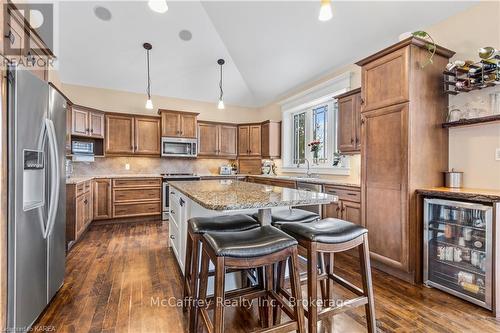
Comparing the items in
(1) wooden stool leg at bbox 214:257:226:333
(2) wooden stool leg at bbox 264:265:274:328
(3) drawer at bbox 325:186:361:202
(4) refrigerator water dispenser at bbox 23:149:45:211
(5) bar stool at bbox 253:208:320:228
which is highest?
(4) refrigerator water dispenser at bbox 23:149:45:211

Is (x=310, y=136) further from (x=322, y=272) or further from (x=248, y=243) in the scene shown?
(x=248, y=243)

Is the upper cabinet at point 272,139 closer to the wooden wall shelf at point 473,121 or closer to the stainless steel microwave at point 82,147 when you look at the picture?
the wooden wall shelf at point 473,121

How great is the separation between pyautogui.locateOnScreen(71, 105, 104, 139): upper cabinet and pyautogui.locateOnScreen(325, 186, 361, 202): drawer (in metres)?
4.31

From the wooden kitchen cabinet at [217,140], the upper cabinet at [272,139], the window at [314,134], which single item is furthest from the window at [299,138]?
the wooden kitchen cabinet at [217,140]

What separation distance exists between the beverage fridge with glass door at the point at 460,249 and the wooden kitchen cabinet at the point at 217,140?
14.6 feet

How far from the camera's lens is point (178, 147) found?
5.46 meters

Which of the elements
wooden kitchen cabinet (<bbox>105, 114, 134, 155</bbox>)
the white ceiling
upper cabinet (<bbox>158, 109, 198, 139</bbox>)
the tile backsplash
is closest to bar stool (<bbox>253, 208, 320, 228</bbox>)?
the white ceiling

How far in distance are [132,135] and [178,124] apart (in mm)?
963

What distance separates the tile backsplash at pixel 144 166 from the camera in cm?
501

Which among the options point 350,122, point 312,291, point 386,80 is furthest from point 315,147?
point 312,291

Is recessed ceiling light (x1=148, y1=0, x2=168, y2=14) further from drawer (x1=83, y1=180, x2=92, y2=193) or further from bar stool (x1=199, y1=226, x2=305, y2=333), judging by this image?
drawer (x1=83, y1=180, x2=92, y2=193)

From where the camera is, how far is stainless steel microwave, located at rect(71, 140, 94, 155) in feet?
14.4

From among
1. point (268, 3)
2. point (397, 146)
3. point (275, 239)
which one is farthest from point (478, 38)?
point (275, 239)

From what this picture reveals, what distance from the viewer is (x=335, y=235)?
1.41 meters
